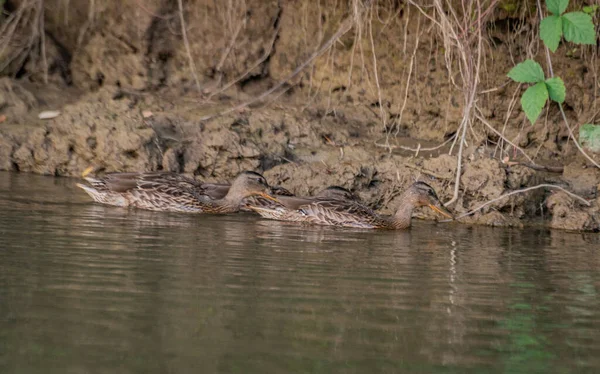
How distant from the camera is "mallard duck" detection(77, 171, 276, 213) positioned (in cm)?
1162

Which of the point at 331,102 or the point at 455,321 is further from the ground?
the point at 331,102

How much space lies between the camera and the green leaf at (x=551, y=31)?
9.92 meters

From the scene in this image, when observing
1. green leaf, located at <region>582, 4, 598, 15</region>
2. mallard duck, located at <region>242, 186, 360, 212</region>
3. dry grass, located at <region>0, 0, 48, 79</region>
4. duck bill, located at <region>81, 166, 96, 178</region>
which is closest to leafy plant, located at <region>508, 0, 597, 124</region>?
green leaf, located at <region>582, 4, 598, 15</region>

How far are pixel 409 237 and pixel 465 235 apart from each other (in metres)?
0.59

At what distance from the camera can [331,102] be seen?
14.4 m

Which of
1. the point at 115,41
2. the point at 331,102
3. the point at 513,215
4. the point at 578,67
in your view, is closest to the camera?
the point at 513,215

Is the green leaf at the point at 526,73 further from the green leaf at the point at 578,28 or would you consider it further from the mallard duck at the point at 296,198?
the mallard duck at the point at 296,198

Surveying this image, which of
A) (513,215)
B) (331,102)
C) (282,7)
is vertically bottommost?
(513,215)

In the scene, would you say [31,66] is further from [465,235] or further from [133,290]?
[133,290]

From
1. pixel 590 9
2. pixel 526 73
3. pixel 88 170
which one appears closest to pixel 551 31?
pixel 526 73

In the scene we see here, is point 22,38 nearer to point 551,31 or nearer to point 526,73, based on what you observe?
point 526,73

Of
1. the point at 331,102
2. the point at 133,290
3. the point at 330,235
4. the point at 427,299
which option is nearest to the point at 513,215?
the point at 330,235

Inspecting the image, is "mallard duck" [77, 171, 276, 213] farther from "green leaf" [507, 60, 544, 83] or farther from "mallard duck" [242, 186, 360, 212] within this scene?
"green leaf" [507, 60, 544, 83]

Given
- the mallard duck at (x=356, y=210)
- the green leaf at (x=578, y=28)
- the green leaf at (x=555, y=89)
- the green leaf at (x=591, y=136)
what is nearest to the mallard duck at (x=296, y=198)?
the mallard duck at (x=356, y=210)
